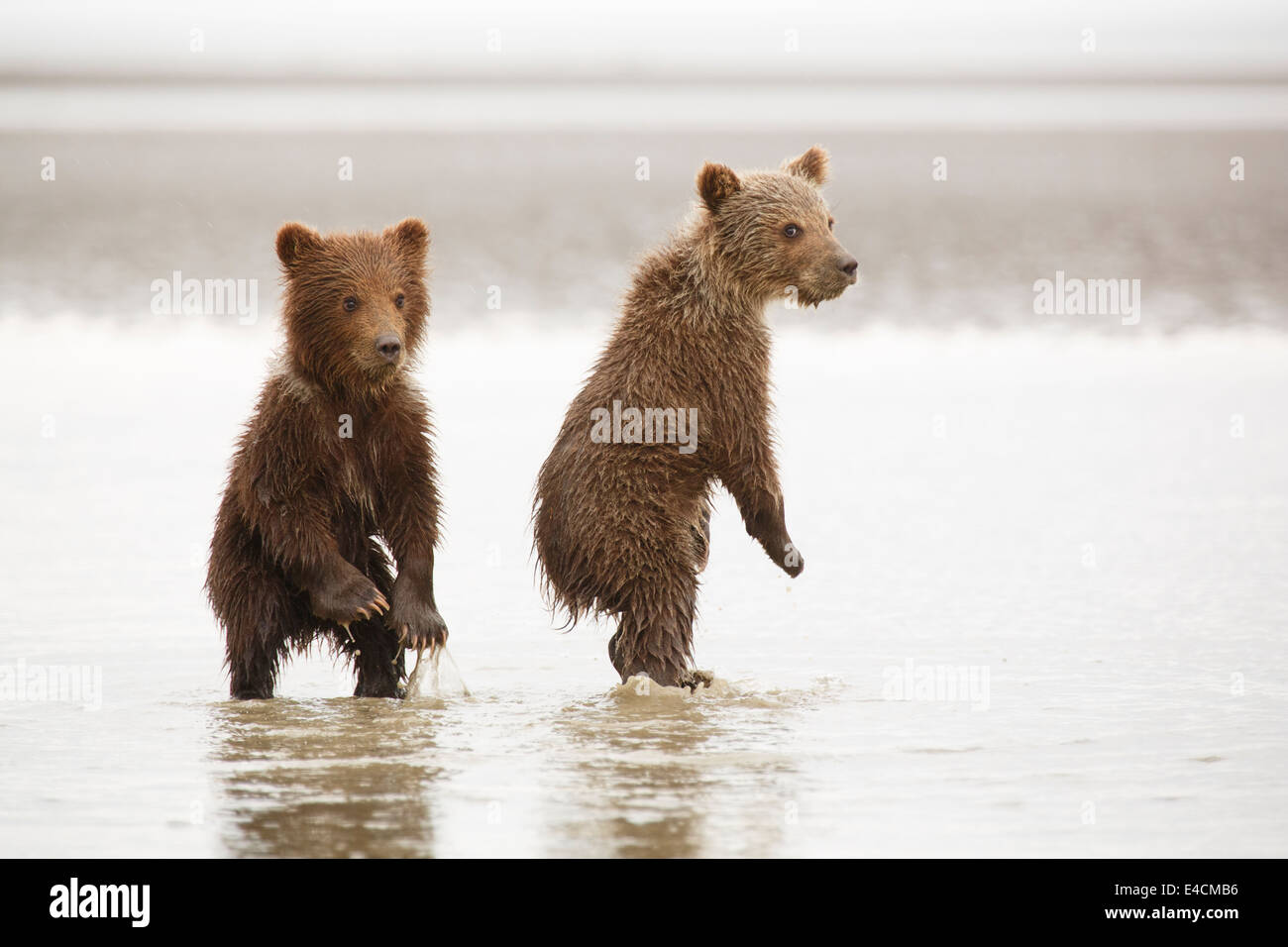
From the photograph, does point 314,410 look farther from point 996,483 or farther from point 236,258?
point 236,258

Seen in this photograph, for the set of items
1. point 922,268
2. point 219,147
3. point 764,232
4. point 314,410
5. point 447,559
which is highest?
point 219,147

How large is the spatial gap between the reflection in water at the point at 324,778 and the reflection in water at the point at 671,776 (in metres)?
0.52

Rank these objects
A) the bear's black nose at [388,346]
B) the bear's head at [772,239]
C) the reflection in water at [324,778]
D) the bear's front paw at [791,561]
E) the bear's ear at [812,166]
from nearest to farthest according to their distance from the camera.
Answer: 1. the reflection in water at [324,778]
2. the bear's black nose at [388,346]
3. the bear's front paw at [791,561]
4. the bear's head at [772,239]
5. the bear's ear at [812,166]

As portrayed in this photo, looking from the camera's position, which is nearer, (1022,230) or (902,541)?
(902,541)

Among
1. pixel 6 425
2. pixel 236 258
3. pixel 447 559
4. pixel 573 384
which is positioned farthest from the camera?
pixel 236 258

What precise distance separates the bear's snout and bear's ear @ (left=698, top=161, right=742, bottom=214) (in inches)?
72.4

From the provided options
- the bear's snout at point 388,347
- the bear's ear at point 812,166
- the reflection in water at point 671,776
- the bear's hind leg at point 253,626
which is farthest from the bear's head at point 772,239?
the bear's hind leg at point 253,626

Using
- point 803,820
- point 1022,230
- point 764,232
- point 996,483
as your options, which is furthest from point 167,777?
point 1022,230

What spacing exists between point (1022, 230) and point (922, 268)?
2.53 metres

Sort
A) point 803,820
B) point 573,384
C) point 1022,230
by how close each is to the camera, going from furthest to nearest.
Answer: point 1022,230
point 573,384
point 803,820

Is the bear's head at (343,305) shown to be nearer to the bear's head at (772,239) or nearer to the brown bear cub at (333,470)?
the brown bear cub at (333,470)

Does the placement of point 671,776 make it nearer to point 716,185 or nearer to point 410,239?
point 410,239

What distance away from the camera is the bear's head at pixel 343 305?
7512 mm

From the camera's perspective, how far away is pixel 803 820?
19.1 ft
